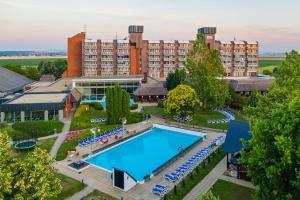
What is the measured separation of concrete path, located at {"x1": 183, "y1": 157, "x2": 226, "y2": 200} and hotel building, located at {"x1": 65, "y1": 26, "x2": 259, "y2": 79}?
47416 mm

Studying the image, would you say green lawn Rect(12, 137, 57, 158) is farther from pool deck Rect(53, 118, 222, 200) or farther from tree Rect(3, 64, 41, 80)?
tree Rect(3, 64, 41, 80)

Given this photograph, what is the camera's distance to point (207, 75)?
4750cm

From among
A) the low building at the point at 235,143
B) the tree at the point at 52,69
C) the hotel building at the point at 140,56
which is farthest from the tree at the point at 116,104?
the tree at the point at 52,69

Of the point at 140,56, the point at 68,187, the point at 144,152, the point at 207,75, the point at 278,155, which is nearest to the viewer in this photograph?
the point at 278,155

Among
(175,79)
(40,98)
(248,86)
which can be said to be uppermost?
(175,79)

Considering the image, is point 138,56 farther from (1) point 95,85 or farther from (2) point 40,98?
(2) point 40,98

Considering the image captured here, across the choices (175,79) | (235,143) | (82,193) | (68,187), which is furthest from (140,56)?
(82,193)

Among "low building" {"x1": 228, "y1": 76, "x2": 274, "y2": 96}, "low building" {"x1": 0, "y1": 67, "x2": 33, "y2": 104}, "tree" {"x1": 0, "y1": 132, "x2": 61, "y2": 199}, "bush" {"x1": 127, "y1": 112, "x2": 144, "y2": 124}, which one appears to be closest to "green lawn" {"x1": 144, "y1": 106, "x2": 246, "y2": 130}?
"bush" {"x1": 127, "y1": 112, "x2": 144, "y2": 124}

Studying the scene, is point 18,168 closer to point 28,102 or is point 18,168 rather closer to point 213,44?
point 28,102

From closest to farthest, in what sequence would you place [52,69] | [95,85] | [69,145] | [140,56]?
[69,145]
[95,85]
[140,56]
[52,69]

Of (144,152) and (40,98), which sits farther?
(40,98)

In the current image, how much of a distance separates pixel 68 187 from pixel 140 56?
6057cm

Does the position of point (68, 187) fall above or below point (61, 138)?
below

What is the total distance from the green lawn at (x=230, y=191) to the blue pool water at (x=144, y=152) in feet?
23.8
